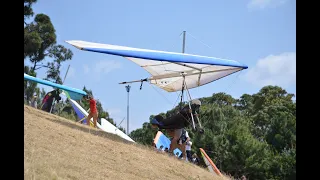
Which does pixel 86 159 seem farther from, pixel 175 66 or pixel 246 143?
pixel 246 143

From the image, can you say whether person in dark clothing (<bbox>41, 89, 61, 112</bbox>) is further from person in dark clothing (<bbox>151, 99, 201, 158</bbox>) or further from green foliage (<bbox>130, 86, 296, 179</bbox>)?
green foliage (<bbox>130, 86, 296, 179</bbox>)

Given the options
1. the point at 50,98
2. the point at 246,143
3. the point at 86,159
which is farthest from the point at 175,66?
the point at 246,143

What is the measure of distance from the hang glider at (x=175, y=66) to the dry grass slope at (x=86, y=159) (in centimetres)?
259

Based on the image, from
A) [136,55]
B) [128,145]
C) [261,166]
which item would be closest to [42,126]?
[128,145]

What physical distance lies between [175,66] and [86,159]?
21.5ft

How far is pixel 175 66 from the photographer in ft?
45.2

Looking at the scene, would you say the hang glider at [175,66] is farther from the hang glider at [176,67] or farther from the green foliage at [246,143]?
the green foliage at [246,143]

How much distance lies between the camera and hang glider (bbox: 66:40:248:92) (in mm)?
11727

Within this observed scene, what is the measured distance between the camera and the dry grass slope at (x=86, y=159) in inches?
267

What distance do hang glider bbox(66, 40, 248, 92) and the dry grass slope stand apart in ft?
8.50

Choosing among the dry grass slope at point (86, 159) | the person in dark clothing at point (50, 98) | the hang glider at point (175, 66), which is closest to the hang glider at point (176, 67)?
the hang glider at point (175, 66)

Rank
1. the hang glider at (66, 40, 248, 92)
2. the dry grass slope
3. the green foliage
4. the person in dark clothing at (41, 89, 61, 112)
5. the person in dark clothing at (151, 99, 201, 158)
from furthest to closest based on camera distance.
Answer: the green foliage < the person in dark clothing at (41, 89, 61, 112) < the person in dark clothing at (151, 99, 201, 158) < the hang glider at (66, 40, 248, 92) < the dry grass slope

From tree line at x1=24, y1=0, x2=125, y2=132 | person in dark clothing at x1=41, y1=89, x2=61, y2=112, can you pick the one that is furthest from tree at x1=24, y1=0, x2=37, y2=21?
person in dark clothing at x1=41, y1=89, x2=61, y2=112
